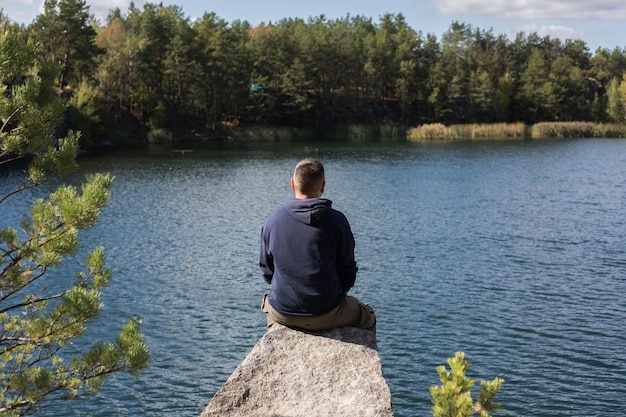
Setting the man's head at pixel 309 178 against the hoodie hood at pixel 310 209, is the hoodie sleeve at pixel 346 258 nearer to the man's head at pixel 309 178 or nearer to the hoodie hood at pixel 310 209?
the hoodie hood at pixel 310 209

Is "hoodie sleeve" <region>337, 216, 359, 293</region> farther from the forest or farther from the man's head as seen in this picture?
the forest

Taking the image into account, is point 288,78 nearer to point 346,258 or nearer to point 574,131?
point 574,131

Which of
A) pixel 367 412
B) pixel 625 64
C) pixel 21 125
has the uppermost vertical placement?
pixel 625 64

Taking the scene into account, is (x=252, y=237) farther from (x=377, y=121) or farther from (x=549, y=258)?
(x=377, y=121)

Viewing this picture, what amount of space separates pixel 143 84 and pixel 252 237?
1829 inches

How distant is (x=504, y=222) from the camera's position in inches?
1006

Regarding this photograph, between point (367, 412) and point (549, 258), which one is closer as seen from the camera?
point (367, 412)

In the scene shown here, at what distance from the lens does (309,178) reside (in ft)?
17.9

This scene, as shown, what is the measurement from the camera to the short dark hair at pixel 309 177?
5438 mm

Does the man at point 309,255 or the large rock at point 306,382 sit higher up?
the man at point 309,255

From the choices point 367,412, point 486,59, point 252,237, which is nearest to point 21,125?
point 367,412

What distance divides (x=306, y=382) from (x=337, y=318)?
73 cm

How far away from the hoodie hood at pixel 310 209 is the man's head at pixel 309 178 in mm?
112

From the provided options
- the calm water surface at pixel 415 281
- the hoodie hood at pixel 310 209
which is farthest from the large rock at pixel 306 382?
the calm water surface at pixel 415 281
